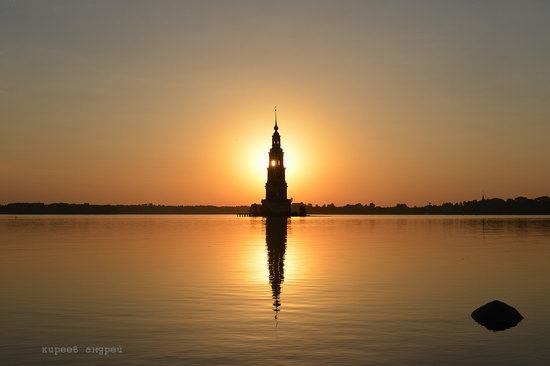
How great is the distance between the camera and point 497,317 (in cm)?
2644

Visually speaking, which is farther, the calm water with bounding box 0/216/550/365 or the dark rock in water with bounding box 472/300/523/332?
the dark rock in water with bounding box 472/300/523/332

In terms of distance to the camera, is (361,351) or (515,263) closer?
(361,351)

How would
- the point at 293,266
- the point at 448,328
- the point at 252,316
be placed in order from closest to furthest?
the point at 448,328, the point at 252,316, the point at 293,266

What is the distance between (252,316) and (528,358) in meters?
11.6

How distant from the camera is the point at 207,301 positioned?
33000 millimetres

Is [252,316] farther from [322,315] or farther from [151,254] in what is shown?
[151,254]

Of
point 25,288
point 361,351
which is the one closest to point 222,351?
point 361,351

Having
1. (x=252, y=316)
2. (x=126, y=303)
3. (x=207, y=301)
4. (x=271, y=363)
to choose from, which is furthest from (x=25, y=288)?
(x=271, y=363)

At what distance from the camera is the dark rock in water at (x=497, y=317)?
26.2 m

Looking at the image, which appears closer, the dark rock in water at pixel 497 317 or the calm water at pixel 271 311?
the calm water at pixel 271 311

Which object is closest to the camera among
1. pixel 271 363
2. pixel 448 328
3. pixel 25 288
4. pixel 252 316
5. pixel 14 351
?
Answer: pixel 271 363

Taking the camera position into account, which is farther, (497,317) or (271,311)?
(271,311)

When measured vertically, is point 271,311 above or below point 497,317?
below

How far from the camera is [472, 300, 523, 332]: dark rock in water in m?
26.2
